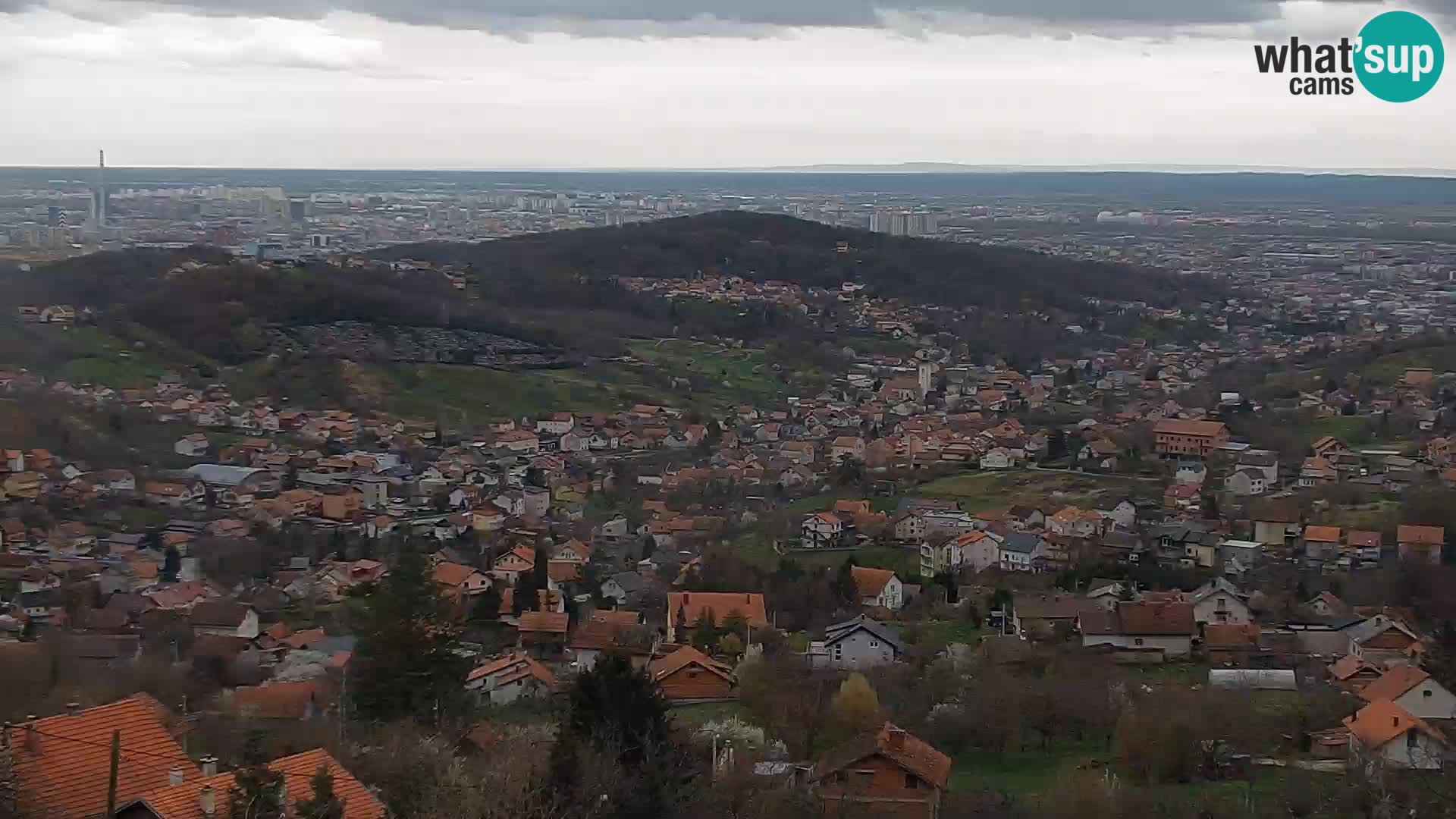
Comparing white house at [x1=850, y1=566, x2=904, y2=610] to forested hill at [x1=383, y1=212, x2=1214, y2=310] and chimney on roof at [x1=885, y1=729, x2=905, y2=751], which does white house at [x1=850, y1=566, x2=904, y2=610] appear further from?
forested hill at [x1=383, y1=212, x2=1214, y2=310]

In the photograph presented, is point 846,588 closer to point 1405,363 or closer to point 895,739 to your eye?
point 895,739

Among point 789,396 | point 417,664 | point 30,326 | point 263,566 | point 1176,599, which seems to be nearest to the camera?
point 417,664

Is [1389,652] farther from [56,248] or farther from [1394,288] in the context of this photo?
[1394,288]

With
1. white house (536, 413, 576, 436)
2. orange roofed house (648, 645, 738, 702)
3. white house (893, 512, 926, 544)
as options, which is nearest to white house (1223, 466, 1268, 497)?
white house (893, 512, 926, 544)

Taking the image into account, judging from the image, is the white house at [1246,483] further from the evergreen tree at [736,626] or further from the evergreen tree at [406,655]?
the evergreen tree at [406,655]

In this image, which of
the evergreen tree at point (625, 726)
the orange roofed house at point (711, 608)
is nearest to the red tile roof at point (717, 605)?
the orange roofed house at point (711, 608)

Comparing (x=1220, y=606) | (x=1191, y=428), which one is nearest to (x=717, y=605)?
(x=1220, y=606)

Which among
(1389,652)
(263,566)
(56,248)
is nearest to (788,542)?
(263,566)
